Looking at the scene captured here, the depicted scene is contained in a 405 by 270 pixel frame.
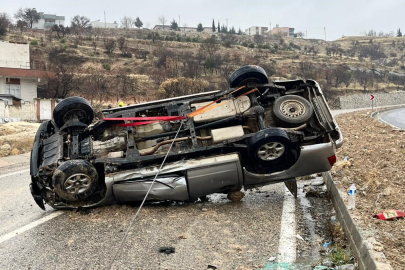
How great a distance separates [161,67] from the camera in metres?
52.1

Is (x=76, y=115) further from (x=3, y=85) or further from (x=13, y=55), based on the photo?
(x=13, y=55)

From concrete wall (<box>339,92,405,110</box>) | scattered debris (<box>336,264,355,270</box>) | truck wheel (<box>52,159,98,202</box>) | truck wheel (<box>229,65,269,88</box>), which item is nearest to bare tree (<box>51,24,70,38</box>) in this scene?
concrete wall (<box>339,92,405,110</box>)

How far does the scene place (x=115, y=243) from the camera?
13.4 feet

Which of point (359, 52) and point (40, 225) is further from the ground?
point (359, 52)

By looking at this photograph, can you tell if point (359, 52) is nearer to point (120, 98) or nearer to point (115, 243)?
point (120, 98)

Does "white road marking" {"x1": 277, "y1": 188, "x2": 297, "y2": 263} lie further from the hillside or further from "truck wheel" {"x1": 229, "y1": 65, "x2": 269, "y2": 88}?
the hillside

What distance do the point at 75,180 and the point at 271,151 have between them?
99.9 inches

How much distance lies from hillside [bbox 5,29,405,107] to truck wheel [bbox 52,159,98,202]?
30392 millimetres

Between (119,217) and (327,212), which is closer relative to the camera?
(119,217)

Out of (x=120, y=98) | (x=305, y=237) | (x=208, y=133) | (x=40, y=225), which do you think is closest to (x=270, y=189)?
(x=208, y=133)

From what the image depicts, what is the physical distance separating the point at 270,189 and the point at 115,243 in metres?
3.15

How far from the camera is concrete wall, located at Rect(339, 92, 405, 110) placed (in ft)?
177

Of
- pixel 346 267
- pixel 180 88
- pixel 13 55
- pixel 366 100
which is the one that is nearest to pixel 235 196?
pixel 346 267

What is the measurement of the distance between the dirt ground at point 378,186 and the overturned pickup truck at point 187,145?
0.81 metres
